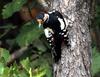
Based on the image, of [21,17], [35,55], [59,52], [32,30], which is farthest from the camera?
[21,17]

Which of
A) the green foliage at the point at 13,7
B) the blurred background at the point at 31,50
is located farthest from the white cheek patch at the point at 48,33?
the green foliage at the point at 13,7

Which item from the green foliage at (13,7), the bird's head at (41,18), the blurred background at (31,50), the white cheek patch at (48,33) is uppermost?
the bird's head at (41,18)

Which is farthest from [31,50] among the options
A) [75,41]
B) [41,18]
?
[41,18]

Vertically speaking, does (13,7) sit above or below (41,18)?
below

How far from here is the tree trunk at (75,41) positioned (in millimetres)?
1973

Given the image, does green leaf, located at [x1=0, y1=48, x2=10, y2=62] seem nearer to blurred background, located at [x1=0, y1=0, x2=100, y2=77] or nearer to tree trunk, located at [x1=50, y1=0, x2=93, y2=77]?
blurred background, located at [x1=0, y1=0, x2=100, y2=77]

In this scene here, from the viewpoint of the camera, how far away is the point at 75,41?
→ 6.51ft

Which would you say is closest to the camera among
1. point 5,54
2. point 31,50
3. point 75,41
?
point 75,41

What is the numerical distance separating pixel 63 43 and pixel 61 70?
5.2 inches

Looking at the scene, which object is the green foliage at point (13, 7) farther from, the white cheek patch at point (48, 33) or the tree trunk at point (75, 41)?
the white cheek patch at point (48, 33)

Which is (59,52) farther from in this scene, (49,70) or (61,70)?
(49,70)

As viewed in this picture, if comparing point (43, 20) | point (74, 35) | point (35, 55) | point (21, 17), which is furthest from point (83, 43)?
point (21, 17)

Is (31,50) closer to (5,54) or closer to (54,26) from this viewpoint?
(5,54)

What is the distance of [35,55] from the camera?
111 inches
